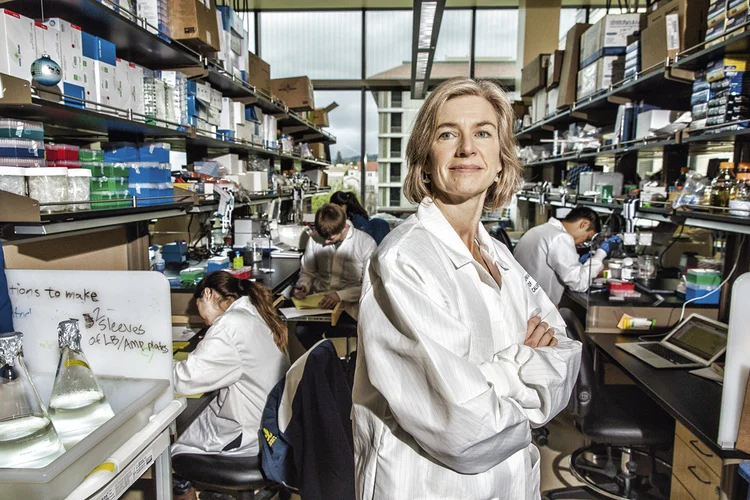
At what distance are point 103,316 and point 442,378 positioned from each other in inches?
34.8

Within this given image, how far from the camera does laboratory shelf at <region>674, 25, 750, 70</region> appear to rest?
2.00 m

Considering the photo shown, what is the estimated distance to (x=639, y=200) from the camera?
117 inches

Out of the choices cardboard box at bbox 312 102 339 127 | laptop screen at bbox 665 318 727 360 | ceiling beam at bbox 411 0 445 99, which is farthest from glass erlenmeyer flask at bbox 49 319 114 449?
cardboard box at bbox 312 102 339 127

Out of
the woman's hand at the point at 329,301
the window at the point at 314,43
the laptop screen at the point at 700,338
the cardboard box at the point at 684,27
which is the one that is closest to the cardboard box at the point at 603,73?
the cardboard box at the point at 684,27

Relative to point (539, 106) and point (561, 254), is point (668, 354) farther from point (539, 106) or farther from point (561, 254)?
point (539, 106)

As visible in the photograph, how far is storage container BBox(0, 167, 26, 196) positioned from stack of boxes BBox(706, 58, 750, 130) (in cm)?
263

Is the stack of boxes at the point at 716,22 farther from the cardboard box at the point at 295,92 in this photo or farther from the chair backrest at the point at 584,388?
the cardboard box at the point at 295,92

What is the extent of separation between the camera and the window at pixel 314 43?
7.22m

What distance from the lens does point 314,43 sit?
7234 mm

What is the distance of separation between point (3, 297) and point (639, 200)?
119 inches

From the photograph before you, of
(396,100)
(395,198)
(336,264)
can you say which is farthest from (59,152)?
(395,198)

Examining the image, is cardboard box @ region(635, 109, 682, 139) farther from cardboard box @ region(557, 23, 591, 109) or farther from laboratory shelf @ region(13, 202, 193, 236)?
laboratory shelf @ region(13, 202, 193, 236)

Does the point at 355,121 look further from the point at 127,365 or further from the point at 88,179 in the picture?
the point at 127,365

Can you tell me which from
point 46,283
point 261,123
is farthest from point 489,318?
point 261,123
